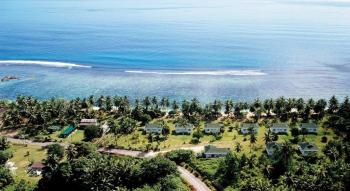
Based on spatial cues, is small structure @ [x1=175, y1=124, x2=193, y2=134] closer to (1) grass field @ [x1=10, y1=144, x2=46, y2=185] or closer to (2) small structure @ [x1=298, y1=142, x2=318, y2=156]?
(2) small structure @ [x1=298, y1=142, x2=318, y2=156]

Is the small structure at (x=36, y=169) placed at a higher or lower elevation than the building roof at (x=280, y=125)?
lower

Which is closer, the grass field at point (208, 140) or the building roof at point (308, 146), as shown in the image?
the building roof at point (308, 146)

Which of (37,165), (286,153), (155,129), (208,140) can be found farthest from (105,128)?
Result: (286,153)

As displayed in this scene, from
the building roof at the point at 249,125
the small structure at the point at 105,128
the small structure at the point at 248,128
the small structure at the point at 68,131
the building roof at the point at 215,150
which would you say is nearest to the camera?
the building roof at the point at 215,150

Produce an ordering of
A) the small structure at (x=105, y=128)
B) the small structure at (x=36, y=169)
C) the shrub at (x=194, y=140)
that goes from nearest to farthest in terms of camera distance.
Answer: the small structure at (x=36, y=169)
the shrub at (x=194, y=140)
the small structure at (x=105, y=128)

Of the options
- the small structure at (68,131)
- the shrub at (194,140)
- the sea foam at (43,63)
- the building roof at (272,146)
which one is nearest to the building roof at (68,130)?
the small structure at (68,131)

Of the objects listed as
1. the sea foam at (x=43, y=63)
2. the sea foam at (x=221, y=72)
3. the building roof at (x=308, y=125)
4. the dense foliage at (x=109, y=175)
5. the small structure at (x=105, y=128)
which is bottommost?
the dense foliage at (x=109, y=175)

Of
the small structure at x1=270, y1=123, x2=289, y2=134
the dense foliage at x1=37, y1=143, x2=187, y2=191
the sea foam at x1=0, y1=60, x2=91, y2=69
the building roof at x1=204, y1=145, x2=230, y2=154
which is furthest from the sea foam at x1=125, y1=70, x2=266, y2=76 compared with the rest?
the dense foliage at x1=37, y1=143, x2=187, y2=191

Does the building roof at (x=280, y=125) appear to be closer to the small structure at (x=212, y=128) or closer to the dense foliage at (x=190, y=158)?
the dense foliage at (x=190, y=158)

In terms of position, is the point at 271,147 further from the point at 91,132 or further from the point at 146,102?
the point at 91,132
